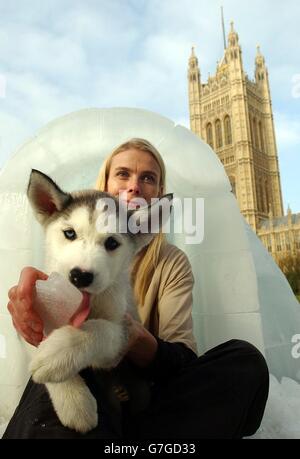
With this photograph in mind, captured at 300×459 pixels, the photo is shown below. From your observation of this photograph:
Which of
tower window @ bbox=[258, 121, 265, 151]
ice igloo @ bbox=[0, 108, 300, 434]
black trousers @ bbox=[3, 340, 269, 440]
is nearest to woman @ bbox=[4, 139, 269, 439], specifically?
black trousers @ bbox=[3, 340, 269, 440]

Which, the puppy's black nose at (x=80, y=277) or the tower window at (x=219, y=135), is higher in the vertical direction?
the tower window at (x=219, y=135)

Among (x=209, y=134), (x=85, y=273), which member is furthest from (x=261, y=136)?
(x=85, y=273)

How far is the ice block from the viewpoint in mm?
968

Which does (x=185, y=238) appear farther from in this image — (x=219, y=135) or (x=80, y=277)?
(x=219, y=135)

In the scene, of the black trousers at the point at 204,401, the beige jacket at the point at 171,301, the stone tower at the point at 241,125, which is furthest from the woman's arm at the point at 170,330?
the stone tower at the point at 241,125

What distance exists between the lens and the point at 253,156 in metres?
42.8

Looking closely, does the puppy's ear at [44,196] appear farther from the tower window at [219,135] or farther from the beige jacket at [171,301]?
the tower window at [219,135]

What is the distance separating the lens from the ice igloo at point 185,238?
2.34 m

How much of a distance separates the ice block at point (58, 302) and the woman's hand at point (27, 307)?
0.06 ft

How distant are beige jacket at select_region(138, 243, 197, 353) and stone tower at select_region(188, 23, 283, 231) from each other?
130 ft

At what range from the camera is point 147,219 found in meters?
1.26

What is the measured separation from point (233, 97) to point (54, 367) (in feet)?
151

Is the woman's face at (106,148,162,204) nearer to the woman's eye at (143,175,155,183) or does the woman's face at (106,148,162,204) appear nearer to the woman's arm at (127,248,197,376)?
the woman's eye at (143,175,155,183)
